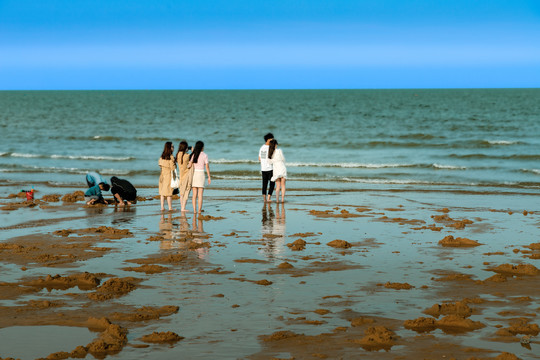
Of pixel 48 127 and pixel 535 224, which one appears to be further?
pixel 48 127

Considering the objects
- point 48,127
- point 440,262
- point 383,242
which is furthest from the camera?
point 48,127

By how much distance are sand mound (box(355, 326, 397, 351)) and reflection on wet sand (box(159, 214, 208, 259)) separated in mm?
4208

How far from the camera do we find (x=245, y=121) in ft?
209

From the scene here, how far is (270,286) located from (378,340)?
226 centimetres

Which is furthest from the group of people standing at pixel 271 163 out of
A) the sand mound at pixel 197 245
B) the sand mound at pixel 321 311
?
the sand mound at pixel 321 311

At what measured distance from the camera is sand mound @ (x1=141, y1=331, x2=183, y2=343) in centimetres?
635

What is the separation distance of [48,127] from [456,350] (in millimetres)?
53525

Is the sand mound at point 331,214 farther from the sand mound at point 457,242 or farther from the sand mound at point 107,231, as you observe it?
the sand mound at point 107,231

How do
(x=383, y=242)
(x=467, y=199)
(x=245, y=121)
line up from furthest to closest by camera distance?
(x=245, y=121) → (x=467, y=199) → (x=383, y=242)

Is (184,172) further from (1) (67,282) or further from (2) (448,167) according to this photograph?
(2) (448,167)

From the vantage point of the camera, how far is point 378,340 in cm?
631

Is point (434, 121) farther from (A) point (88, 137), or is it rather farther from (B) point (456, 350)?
(B) point (456, 350)

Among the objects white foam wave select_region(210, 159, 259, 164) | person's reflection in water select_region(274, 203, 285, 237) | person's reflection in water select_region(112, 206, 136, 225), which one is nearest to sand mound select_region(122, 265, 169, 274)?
person's reflection in water select_region(274, 203, 285, 237)

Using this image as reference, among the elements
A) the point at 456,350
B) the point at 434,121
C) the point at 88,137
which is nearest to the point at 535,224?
the point at 456,350
